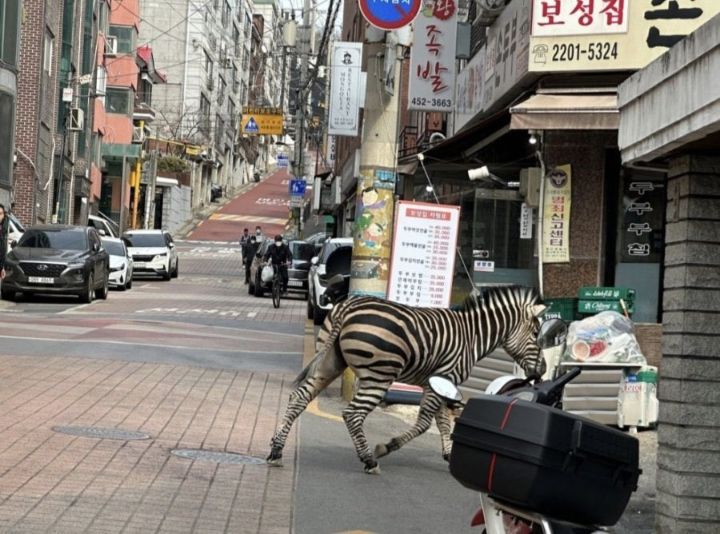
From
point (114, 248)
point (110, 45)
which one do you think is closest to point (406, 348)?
point (114, 248)

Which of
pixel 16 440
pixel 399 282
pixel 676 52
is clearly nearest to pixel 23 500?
pixel 16 440

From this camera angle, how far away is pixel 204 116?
3949 inches

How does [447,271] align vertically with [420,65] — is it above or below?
below

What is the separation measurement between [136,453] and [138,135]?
223 feet

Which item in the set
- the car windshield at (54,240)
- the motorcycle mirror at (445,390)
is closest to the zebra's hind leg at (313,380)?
the motorcycle mirror at (445,390)

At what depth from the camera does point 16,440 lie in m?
10.3

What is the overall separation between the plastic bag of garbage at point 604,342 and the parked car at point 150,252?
1212 inches

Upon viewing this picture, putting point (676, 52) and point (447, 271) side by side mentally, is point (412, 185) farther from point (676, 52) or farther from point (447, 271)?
point (676, 52)

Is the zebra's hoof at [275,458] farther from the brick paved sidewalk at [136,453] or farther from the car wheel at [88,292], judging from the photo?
the car wheel at [88,292]

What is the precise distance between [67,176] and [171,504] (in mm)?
46024

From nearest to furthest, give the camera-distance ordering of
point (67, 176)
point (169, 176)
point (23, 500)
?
point (23, 500) < point (67, 176) < point (169, 176)

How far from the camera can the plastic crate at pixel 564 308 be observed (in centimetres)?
1456

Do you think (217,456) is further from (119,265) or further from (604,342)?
(119,265)

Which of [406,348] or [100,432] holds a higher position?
[406,348]
